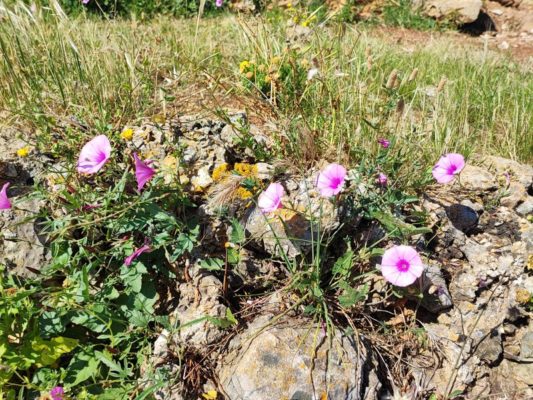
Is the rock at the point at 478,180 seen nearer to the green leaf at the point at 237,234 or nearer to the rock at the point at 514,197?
the rock at the point at 514,197

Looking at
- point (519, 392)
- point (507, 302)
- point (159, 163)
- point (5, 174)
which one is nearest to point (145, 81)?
point (159, 163)

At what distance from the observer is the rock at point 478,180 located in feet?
7.77

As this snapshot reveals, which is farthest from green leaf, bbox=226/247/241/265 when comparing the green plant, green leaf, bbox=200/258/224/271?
A: the green plant

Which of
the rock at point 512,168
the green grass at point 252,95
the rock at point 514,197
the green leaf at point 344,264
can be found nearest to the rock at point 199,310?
the green leaf at point 344,264

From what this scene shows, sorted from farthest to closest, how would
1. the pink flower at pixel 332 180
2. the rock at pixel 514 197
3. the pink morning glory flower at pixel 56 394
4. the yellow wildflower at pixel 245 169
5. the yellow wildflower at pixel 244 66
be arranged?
1. the yellow wildflower at pixel 244 66
2. the rock at pixel 514 197
3. the yellow wildflower at pixel 245 169
4. the pink flower at pixel 332 180
5. the pink morning glory flower at pixel 56 394

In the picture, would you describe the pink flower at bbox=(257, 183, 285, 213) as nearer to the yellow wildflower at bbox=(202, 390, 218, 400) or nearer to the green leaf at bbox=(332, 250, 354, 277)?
the green leaf at bbox=(332, 250, 354, 277)

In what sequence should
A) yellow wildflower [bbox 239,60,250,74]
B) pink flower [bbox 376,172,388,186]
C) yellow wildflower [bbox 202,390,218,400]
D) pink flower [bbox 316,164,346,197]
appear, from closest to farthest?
yellow wildflower [bbox 202,390,218,400]
pink flower [bbox 316,164,346,197]
pink flower [bbox 376,172,388,186]
yellow wildflower [bbox 239,60,250,74]

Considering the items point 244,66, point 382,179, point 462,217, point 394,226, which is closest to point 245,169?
point 382,179

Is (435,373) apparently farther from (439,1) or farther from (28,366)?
(439,1)

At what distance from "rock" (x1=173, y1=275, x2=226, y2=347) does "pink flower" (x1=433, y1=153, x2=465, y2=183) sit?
1.02m

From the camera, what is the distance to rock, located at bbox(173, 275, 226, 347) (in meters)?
1.78

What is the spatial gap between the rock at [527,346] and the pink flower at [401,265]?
2.03ft

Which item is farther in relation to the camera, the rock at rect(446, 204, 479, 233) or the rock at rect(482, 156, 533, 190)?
the rock at rect(482, 156, 533, 190)

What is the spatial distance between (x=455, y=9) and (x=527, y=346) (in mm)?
7503
